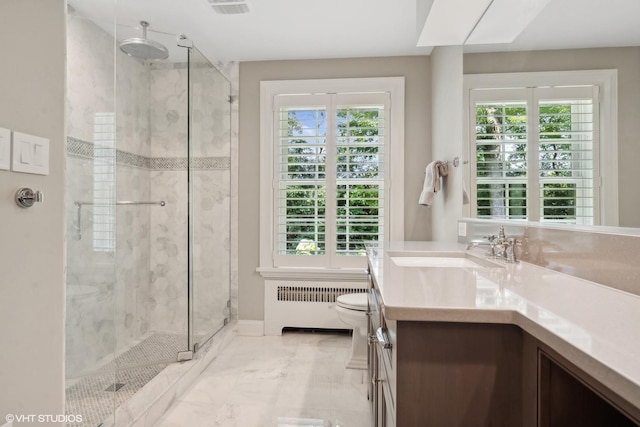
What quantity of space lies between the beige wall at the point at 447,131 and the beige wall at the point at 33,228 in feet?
6.09

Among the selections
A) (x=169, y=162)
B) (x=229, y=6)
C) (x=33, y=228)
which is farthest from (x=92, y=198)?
(x=229, y=6)

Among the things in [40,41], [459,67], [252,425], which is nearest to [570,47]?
[459,67]

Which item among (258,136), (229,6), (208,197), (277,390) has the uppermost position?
(229,6)

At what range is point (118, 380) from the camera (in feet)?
6.54

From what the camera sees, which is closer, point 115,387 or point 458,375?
point 458,375

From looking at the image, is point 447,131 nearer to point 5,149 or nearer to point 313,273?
point 313,273

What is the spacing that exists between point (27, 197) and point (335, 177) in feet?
7.26

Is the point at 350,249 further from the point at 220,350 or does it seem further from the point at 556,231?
the point at 556,231

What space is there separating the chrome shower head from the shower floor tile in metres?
2.08

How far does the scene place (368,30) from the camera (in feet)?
8.13

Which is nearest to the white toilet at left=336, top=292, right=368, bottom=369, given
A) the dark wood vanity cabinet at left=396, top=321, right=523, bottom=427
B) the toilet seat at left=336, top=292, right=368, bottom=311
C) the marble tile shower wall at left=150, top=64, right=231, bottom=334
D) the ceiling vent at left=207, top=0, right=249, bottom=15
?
the toilet seat at left=336, top=292, right=368, bottom=311

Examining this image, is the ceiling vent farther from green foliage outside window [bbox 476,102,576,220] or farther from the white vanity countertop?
the white vanity countertop

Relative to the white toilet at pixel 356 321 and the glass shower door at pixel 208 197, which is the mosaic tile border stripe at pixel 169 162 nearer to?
the glass shower door at pixel 208 197

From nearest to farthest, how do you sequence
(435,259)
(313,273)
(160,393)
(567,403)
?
(567,403), (435,259), (160,393), (313,273)
